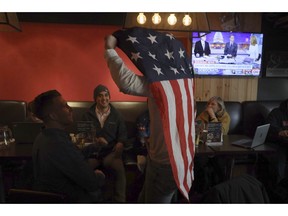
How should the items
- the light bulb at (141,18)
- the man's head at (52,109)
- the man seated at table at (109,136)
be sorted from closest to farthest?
the man's head at (52,109)
the light bulb at (141,18)
the man seated at table at (109,136)

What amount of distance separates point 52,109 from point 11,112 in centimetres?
225

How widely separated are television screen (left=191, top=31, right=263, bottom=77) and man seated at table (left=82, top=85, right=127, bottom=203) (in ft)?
6.67

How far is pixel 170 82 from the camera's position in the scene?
5.53 ft

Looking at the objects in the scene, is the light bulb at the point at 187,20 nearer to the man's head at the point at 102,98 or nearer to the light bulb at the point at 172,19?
the light bulb at the point at 172,19

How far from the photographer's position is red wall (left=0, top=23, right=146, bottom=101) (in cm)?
434

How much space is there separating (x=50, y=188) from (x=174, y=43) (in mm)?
1193

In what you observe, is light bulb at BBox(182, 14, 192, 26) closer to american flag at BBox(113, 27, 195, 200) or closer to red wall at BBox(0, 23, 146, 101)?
american flag at BBox(113, 27, 195, 200)

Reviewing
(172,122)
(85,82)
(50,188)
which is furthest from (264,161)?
(85,82)

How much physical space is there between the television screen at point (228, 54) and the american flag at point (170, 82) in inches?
111

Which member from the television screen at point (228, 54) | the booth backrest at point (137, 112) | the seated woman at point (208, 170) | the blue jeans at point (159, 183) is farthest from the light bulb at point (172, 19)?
the television screen at point (228, 54)

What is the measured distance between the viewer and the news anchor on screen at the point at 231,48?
4.57 metres

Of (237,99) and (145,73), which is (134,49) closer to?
(145,73)

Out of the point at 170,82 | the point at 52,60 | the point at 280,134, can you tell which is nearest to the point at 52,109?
the point at 170,82
